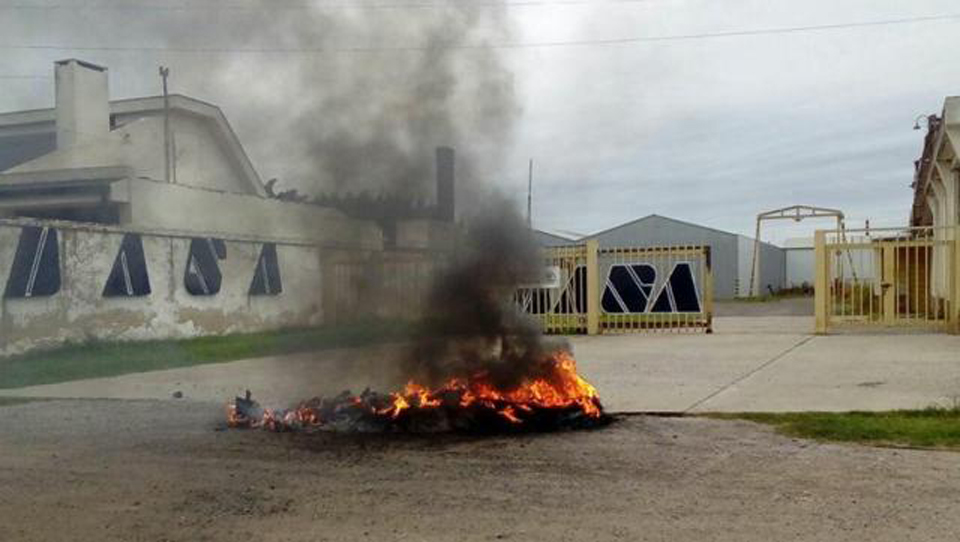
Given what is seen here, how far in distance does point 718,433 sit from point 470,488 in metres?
2.68

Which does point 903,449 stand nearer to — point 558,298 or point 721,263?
point 558,298

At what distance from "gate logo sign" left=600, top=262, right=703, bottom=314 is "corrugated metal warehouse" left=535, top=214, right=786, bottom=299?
19.4 metres

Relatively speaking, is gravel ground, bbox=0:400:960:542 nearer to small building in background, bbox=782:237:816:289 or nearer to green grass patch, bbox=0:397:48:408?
green grass patch, bbox=0:397:48:408

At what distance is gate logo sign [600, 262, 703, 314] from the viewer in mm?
19109

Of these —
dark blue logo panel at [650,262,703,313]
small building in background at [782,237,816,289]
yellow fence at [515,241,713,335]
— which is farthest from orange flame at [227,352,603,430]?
small building in background at [782,237,816,289]

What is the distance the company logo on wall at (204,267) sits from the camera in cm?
1770

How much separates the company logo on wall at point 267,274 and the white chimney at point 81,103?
17.9ft

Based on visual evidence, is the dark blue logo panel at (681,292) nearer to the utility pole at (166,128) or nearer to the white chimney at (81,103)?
the utility pole at (166,128)

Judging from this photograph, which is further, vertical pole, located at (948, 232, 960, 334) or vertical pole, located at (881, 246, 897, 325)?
vertical pole, located at (881, 246, 897, 325)

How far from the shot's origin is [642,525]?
470cm

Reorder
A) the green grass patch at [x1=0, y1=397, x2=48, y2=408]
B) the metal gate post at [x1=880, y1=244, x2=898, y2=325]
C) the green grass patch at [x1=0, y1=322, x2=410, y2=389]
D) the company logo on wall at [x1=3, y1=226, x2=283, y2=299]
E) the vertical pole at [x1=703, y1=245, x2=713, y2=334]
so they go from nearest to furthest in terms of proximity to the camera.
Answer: the green grass patch at [x1=0, y1=397, x2=48, y2=408], the green grass patch at [x1=0, y1=322, x2=410, y2=389], the company logo on wall at [x1=3, y1=226, x2=283, y2=299], the metal gate post at [x1=880, y1=244, x2=898, y2=325], the vertical pole at [x1=703, y1=245, x2=713, y2=334]

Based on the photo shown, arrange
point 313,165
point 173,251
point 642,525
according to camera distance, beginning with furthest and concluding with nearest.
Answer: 1. point 173,251
2. point 313,165
3. point 642,525

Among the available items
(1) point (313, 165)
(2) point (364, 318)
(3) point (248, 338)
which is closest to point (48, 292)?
(3) point (248, 338)

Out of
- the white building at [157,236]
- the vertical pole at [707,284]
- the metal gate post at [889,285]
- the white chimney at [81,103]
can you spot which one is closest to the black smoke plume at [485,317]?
the white building at [157,236]
